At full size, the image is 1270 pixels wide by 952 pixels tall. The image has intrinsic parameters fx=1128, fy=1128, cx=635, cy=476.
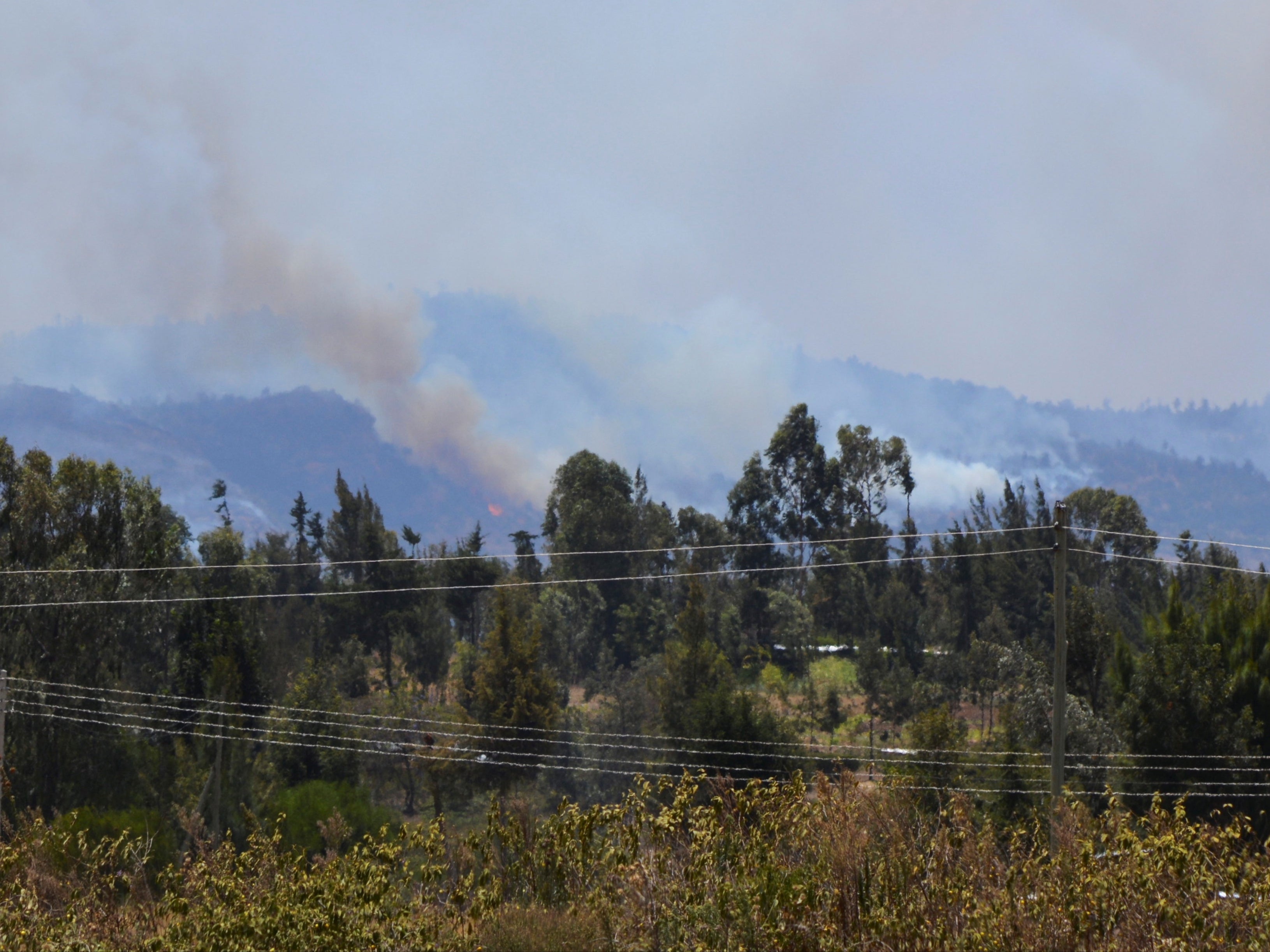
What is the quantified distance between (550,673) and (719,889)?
126ft

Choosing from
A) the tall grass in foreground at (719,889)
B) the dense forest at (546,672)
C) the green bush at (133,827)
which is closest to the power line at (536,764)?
the dense forest at (546,672)

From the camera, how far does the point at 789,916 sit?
8305 mm

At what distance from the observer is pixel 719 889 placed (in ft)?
27.8

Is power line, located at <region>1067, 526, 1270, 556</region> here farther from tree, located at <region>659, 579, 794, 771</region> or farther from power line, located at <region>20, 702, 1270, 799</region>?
tree, located at <region>659, 579, 794, 771</region>

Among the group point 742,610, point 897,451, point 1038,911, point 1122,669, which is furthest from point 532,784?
point 897,451

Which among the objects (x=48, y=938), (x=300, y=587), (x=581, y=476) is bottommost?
(x=48, y=938)

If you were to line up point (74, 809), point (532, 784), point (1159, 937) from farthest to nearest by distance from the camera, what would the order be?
point (532, 784) < point (74, 809) < point (1159, 937)

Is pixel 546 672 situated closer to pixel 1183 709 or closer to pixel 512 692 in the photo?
pixel 512 692

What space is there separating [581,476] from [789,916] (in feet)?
254

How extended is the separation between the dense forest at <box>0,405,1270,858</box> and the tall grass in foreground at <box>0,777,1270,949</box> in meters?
3.29

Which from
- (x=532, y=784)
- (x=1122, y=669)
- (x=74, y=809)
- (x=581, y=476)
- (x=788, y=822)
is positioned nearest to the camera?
(x=788, y=822)

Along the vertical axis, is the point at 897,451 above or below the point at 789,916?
above

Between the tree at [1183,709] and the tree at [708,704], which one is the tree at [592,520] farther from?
the tree at [1183,709]

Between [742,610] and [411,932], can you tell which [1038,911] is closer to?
[411,932]
